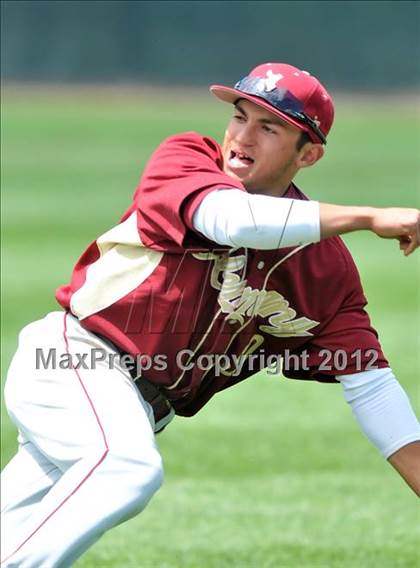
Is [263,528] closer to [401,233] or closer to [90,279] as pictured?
[90,279]

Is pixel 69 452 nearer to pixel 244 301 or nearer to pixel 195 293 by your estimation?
pixel 195 293

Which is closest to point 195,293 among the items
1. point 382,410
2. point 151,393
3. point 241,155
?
point 151,393

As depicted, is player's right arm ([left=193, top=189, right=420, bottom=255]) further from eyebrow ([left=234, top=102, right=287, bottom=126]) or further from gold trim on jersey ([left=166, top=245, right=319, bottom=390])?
eyebrow ([left=234, top=102, right=287, bottom=126])

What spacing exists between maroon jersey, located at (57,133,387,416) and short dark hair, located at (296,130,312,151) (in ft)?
0.92

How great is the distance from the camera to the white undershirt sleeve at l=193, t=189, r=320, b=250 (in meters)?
3.84

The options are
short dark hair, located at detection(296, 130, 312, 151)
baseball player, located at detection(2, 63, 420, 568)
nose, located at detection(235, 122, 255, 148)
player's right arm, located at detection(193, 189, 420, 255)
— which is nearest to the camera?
player's right arm, located at detection(193, 189, 420, 255)

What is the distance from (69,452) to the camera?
160 inches

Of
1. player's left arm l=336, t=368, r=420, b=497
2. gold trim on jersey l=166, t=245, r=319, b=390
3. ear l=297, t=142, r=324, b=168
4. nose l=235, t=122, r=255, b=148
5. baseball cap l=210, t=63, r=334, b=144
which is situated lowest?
player's left arm l=336, t=368, r=420, b=497

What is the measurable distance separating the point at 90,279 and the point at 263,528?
2188mm

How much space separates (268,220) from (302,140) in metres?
0.72

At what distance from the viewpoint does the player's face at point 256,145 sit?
436cm

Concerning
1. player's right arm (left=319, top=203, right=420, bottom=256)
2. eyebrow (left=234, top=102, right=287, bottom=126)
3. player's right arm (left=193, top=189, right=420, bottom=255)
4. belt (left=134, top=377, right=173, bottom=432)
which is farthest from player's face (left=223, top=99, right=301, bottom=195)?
belt (left=134, top=377, right=173, bottom=432)

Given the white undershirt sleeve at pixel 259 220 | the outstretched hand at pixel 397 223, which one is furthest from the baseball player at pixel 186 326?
the outstretched hand at pixel 397 223

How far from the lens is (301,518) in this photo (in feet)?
20.7
